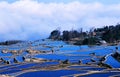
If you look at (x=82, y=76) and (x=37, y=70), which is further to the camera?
(x=37, y=70)

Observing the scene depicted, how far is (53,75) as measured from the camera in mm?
27953

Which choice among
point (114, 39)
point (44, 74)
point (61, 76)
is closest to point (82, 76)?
point (61, 76)

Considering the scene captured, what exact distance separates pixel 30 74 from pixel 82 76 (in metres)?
4.75

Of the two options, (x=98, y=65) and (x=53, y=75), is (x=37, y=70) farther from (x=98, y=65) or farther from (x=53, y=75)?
(x=98, y=65)

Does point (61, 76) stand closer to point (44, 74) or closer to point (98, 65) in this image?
point (44, 74)

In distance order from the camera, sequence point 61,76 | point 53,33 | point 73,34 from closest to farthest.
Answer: point 61,76, point 73,34, point 53,33

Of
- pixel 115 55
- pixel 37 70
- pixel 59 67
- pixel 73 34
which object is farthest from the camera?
pixel 73 34

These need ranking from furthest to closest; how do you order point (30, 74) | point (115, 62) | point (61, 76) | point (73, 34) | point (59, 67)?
point (73, 34) → point (115, 62) → point (59, 67) → point (30, 74) → point (61, 76)

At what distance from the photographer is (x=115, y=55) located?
39.6 m

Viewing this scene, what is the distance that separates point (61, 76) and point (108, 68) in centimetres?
639

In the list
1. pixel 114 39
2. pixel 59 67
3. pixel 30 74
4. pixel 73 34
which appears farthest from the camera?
pixel 73 34

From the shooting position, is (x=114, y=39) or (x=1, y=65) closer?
(x=1, y=65)

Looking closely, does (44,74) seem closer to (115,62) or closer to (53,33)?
(115,62)

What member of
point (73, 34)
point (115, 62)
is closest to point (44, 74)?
point (115, 62)
